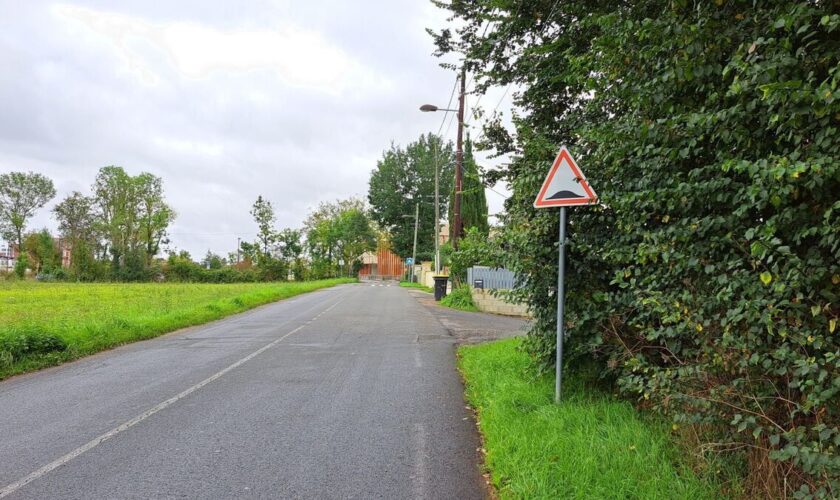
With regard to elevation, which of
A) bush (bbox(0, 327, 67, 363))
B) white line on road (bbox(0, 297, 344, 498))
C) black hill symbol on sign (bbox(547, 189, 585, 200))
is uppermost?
black hill symbol on sign (bbox(547, 189, 585, 200))

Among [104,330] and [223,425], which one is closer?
[223,425]

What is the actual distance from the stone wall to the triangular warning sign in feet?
41.5

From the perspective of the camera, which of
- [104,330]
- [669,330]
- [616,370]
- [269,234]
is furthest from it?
[269,234]

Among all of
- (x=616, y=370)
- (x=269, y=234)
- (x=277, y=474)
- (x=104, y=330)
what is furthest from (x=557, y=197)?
(x=269, y=234)

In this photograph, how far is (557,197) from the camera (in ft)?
15.4

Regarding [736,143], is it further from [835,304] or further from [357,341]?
[357,341]

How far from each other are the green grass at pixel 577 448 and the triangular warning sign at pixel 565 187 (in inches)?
77.1

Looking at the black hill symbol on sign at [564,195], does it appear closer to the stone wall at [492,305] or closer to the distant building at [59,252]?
the stone wall at [492,305]

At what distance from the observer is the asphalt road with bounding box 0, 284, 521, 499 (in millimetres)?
3662

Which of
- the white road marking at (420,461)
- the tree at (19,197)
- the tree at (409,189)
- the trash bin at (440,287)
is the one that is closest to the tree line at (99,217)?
the tree at (19,197)

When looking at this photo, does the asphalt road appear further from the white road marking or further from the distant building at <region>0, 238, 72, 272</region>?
the distant building at <region>0, 238, 72, 272</region>

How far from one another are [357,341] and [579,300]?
6.73 meters

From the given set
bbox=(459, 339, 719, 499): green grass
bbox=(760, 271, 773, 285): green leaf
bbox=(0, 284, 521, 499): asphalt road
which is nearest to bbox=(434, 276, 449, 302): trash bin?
bbox=(0, 284, 521, 499): asphalt road

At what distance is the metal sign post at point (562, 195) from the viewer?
4.46 m
